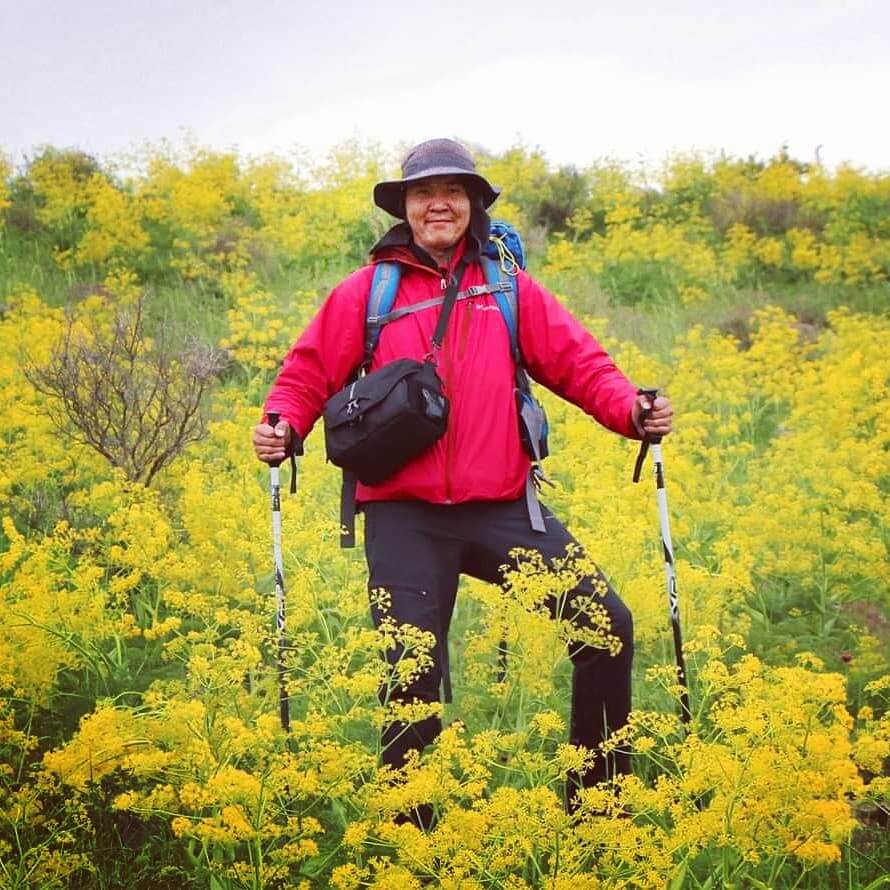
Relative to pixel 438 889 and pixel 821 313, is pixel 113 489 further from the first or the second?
pixel 821 313

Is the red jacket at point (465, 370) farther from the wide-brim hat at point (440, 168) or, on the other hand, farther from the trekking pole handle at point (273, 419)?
the wide-brim hat at point (440, 168)

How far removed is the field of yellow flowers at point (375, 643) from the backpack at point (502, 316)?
1.11 ft

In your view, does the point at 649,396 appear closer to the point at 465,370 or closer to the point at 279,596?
the point at 465,370

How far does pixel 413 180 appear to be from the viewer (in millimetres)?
3803

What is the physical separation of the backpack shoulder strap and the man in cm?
2

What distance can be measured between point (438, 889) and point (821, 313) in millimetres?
12742

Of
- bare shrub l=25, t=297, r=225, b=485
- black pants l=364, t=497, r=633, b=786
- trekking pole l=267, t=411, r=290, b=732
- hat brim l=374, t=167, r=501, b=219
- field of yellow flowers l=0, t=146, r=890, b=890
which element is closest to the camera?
field of yellow flowers l=0, t=146, r=890, b=890

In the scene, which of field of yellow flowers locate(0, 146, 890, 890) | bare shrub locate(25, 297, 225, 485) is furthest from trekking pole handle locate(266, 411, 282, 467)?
bare shrub locate(25, 297, 225, 485)

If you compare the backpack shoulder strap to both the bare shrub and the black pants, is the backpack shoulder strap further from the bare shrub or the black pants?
the bare shrub

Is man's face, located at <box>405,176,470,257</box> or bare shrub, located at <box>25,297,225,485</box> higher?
man's face, located at <box>405,176,470,257</box>

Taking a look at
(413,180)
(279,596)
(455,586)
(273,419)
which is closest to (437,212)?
(413,180)

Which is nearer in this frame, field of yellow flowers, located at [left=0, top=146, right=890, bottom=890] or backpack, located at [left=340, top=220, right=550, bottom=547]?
field of yellow flowers, located at [left=0, top=146, right=890, bottom=890]

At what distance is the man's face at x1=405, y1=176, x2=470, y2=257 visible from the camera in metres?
3.82

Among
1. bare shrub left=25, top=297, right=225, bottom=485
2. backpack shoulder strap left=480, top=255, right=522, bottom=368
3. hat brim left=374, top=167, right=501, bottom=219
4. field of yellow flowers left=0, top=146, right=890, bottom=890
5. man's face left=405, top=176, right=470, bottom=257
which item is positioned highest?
hat brim left=374, top=167, right=501, bottom=219
